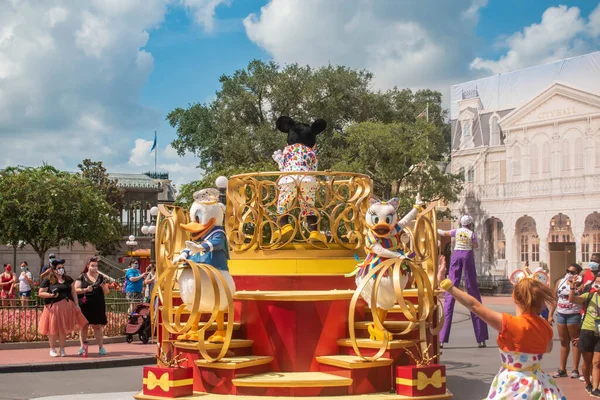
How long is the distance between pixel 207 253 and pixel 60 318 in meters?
5.83

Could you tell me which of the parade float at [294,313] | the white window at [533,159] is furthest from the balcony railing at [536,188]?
the parade float at [294,313]

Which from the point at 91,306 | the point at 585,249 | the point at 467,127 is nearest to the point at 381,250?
the point at 91,306

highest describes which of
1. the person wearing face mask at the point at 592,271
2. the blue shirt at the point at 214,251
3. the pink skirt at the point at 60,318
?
the blue shirt at the point at 214,251

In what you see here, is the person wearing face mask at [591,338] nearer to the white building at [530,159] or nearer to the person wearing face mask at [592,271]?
the person wearing face mask at [592,271]

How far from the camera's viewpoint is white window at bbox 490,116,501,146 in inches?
1609

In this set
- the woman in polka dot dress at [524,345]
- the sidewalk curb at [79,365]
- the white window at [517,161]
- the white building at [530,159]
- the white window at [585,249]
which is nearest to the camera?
the woman in polka dot dress at [524,345]

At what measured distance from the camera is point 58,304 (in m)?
13.4

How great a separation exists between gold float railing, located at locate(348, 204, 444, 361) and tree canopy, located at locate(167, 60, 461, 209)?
2701 centimetres

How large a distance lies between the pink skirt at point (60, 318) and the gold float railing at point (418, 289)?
662cm

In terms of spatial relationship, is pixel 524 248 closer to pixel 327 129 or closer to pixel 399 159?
pixel 399 159

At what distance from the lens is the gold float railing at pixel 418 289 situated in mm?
8281

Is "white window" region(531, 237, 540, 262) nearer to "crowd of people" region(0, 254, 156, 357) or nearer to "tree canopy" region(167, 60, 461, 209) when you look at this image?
"tree canopy" region(167, 60, 461, 209)

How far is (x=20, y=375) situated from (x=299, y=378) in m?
5.87

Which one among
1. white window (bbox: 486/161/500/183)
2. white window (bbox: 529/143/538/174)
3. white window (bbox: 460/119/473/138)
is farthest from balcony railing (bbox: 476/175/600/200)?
white window (bbox: 460/119/473/138)
